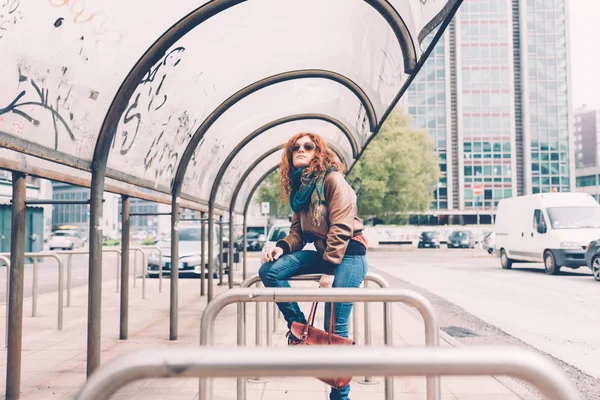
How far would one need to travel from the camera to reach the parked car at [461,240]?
35.0 m

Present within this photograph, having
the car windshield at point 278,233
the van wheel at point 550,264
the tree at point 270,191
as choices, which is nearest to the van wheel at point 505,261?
the van wheel at point 550,264

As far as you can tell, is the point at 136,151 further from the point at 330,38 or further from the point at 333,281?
the point at 333,281

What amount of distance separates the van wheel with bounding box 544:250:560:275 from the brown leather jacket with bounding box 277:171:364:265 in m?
12.4

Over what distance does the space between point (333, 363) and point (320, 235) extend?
2.10m

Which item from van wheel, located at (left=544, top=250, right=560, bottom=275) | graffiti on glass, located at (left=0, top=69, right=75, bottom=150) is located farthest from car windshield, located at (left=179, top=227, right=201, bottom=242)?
graffiti on glass, located at (left=0, top=69, right=75, bottom=150)

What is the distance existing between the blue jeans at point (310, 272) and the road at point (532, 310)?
95.3 inches

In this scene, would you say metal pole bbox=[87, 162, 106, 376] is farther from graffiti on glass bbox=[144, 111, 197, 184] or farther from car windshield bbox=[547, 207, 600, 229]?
car windshield bbox=[547, 207, 600, 229]

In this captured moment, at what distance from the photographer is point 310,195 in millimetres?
3166

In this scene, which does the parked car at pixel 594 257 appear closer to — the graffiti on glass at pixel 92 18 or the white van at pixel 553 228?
the white van at pixel 553 228

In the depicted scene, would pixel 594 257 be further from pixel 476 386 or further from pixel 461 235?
pixel 461 235

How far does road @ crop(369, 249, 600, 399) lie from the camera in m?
5.65

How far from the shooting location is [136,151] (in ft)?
15.9

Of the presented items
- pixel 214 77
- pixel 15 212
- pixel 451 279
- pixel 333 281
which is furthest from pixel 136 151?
pixel 451 279

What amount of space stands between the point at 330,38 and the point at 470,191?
51.1 m
